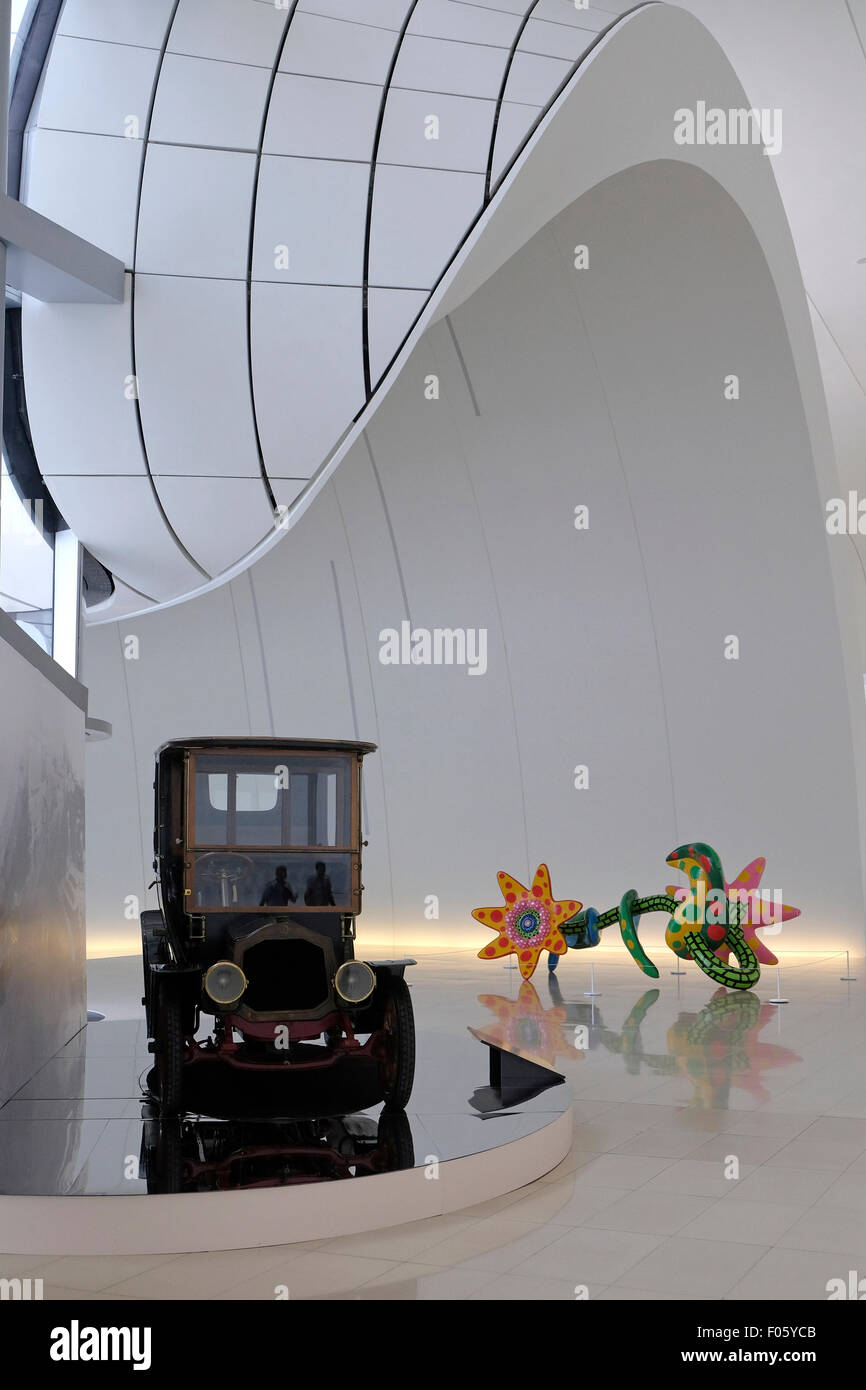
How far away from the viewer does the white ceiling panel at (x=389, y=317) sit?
11.0 m

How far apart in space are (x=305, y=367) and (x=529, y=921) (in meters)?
8.90

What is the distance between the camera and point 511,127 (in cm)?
1077

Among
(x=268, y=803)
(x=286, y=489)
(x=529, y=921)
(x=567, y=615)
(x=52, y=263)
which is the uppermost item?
(x=52, y=263)

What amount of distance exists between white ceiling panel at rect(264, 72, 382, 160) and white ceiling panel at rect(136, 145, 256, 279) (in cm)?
39

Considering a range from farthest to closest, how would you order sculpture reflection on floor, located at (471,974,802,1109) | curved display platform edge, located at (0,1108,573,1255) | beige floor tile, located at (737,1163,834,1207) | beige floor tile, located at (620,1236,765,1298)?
sculpture reflection on floor, located at (471,974,802,1109), beige floor tile, located at (737,1163,834,1207), curved display platform edge, located at (0,1108,573,1255), beige floor tile, located at (620,1236,765,1298)

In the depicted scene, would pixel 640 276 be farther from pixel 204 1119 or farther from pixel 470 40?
pixel 204 1119

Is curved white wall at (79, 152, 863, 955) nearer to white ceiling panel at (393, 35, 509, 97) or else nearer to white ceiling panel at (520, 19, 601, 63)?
white ceiling panel at (520, 19, 601, 63)

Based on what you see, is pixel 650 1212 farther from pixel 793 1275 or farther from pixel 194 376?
pixel 194 376

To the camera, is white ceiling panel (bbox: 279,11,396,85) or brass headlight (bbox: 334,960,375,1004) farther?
white ceiling panel (bbox: 279,11,396,85)

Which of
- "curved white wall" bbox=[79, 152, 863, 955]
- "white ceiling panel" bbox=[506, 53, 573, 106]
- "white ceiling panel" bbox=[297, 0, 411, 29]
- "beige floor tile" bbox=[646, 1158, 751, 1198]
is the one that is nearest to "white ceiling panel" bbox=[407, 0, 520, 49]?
"white ceiling panel" bbox=[297, 0, 411, 29]

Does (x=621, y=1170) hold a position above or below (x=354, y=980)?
below

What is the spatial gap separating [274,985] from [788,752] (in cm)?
1421

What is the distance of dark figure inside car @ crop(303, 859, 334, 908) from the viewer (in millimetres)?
7914

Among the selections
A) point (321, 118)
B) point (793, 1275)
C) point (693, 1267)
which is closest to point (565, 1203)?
point (693, 1267)
